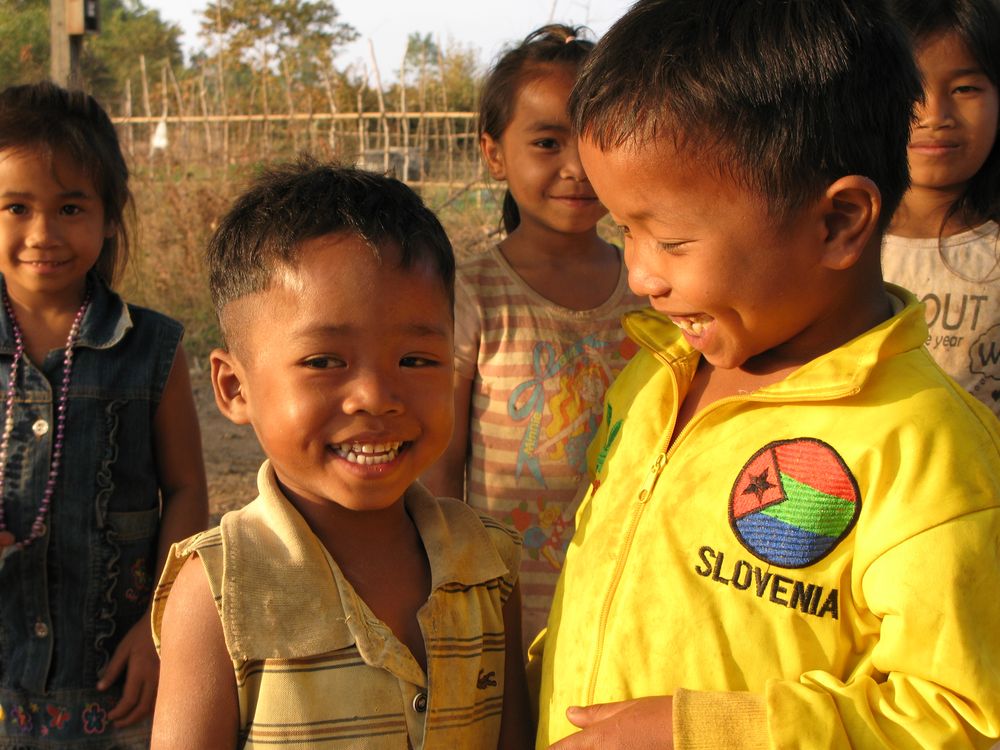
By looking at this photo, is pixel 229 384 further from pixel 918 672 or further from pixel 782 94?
pixel 918 672

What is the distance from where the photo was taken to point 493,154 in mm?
2971

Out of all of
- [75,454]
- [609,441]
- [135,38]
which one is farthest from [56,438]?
[135,38]

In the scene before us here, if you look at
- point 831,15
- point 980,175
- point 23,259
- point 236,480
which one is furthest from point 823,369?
point 236,480

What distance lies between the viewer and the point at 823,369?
1.41 meters

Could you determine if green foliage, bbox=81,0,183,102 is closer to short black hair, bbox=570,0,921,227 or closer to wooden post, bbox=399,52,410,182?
wooden post, bbox=399,52,410,182

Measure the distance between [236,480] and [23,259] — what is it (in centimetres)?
370

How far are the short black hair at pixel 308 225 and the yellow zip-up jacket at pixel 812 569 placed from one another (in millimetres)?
534

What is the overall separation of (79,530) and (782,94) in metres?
1.99

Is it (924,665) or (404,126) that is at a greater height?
(404,126)

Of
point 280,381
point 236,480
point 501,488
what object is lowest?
point 236,480

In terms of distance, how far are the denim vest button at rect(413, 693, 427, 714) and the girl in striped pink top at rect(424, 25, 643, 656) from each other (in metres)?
1.01

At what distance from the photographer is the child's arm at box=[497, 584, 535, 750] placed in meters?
1.76

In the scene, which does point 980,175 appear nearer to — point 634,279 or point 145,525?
point 634,279

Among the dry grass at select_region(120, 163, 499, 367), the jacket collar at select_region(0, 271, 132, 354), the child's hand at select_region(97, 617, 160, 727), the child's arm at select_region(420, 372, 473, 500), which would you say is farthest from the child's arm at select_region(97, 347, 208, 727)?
the dry grass at select_region(120, 163, 499, 367)
